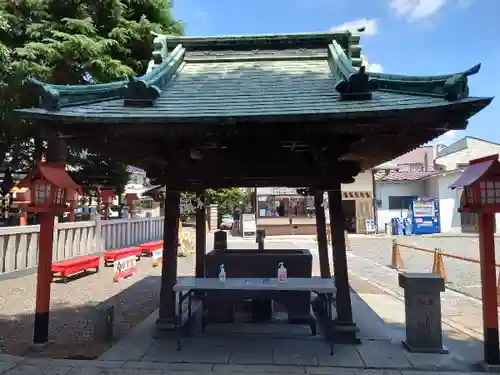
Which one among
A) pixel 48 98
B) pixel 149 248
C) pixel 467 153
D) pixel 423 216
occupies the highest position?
pixel 467 153

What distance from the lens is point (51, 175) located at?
5766mm

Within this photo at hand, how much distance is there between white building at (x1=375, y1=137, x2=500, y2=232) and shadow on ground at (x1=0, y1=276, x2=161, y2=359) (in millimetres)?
26531

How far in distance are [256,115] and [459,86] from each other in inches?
92.7

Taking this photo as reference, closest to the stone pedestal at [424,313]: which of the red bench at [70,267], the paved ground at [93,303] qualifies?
the paved ground at [93,303]

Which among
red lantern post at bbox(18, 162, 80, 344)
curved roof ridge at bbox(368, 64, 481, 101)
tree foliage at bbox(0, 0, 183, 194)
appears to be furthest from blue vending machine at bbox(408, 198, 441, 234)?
red lantern post at bbox(18, 162, 80, 344)

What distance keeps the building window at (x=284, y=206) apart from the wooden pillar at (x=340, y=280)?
26132 mm

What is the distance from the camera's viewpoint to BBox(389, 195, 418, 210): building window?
33594 millimetres

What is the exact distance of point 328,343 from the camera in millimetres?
5859

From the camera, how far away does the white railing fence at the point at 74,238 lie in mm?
12164

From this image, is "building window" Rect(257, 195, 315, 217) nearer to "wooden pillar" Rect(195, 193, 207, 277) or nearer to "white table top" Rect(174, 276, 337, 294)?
"wooden pillar" Rect(195, 193, 207, 277)

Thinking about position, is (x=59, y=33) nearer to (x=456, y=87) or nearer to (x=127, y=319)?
(x=127, y=319)

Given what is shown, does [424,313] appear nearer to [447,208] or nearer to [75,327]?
[75,327]

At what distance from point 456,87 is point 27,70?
11.5 m

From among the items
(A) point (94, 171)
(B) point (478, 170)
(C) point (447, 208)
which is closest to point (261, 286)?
(B) point (478, 170)
